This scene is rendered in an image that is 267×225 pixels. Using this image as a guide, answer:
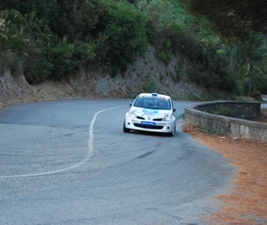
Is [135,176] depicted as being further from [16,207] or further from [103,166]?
[16,207]

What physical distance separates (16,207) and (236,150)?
430 inches

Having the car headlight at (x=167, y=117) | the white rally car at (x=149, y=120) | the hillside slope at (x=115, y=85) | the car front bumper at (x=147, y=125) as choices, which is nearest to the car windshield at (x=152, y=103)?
the white rally car at (x=149, y=120)

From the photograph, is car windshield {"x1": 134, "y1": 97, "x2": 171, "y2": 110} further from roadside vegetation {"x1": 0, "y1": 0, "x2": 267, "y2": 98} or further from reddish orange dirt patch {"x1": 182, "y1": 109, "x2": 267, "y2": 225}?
roadside vegetation {"x1": 0, "y1": 0, "x2": 267, "y2": 98}

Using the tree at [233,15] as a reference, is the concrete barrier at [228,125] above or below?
below

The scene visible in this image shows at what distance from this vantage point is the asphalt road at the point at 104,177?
7926mm

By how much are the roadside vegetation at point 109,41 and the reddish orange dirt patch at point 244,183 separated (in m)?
7.41

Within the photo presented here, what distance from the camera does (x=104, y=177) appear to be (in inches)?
431

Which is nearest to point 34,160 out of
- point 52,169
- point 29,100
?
point 52,169

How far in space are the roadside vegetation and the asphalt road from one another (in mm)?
10190

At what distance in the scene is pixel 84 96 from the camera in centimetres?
4944

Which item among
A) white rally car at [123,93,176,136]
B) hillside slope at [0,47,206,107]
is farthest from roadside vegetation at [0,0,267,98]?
white rally car at [123,93,176,136]

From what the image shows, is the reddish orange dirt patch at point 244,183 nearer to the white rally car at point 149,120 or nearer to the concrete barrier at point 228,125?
the concrete barrier at point 228,125

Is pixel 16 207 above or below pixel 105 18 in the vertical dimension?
below

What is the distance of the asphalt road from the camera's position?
26.0 ft
